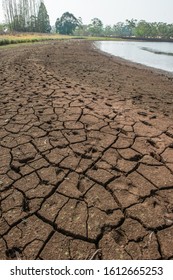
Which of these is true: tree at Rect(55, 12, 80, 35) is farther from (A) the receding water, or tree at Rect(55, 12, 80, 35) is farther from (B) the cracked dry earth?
(B) the cracked dry earth

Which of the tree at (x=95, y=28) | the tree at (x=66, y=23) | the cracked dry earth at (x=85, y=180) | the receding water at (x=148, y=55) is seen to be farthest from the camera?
the tree at (x=95, y=28)

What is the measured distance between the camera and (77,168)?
2699 mm

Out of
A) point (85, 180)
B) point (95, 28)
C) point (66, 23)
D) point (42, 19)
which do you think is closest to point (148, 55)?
point (85, 180)

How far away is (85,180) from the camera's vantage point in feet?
8.25

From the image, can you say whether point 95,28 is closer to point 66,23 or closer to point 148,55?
point 66,23

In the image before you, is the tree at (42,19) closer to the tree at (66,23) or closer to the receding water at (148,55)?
the tree at (66,23)

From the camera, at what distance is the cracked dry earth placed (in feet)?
6.05

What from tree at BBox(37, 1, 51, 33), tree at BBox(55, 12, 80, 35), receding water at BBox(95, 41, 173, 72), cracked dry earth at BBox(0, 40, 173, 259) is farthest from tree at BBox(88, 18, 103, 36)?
cracked dry earth at BBox(0, 40, 173, 259)

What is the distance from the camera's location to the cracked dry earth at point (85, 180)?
6.05ft

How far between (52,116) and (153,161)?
2.02 m

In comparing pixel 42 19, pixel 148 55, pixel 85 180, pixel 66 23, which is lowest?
pixel 85 180

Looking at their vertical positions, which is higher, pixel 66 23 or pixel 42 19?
pixel 66 23

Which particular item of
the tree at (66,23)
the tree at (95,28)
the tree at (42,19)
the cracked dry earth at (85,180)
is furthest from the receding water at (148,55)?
the tree at (95,28)

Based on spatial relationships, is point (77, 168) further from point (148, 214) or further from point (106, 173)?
point (148, 214)
